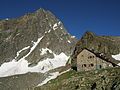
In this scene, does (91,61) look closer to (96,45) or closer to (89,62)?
(89,62)

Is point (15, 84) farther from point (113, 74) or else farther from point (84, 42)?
point (113, 74)

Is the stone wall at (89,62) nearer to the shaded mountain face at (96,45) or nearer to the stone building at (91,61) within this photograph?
the stone building at (91,61)

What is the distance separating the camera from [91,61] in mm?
114562

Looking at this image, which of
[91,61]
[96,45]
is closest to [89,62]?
[91,61]

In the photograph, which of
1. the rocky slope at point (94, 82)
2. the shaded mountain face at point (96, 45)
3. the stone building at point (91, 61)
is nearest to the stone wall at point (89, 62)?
the stone building at point (91, 61)

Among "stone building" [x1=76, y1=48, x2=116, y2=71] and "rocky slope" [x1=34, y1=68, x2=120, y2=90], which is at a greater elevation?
"stone building" [x1=76, y1=48, x2=116, y2=71]

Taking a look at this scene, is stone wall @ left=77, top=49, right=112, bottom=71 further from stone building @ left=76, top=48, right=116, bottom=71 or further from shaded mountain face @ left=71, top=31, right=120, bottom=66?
shaded mountain face @ left=71, top=31, right=120, bottom=66

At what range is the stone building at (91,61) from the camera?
113938 millimetres

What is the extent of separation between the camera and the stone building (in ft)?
374

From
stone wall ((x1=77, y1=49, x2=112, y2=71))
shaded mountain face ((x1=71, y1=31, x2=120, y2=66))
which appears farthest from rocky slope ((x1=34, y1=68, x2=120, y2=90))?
shaded mountain face ((x1=71, y1=31, x2=120, y2=66))

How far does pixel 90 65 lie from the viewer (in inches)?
4518

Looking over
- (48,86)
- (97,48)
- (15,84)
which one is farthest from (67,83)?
(15,84)

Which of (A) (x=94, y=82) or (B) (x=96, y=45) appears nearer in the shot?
(A) (x=94, y=82)

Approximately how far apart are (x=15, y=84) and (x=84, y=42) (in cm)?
4594
